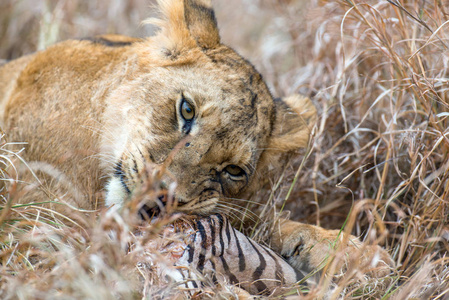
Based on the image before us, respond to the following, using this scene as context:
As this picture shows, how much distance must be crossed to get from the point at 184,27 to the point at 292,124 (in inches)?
42.6

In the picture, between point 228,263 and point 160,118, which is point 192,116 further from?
point 228,263

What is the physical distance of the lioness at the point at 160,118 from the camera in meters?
2.67

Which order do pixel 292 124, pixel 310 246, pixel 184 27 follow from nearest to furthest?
pixel 310 246 < pixel 184 27 < pixel 292 124

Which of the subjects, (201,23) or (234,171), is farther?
(201,23)

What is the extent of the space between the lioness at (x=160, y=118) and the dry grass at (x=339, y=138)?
0.30 metres

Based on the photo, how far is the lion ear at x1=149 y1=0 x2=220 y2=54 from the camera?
122 inches

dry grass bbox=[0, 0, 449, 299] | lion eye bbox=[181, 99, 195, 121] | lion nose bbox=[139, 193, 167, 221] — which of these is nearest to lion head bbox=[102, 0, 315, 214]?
lion eye bbox=[181, 99, 195, 121]

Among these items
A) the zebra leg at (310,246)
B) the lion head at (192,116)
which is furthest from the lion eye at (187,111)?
the zebra leg at (310,246)

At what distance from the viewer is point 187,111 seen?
2.79 metres

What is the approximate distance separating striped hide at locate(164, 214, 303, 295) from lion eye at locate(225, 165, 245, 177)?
1.32 ft

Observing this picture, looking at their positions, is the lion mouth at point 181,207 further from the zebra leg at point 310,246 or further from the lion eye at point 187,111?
the zebra leg at point 310,246

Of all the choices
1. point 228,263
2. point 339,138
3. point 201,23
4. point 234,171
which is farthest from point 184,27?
point 339,138

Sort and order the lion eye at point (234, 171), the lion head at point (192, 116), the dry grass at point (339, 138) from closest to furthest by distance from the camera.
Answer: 1. the dry grass at point (339, 138)
2. the lion head at point (192, 116)
3. the lion eye at point (234, 171)

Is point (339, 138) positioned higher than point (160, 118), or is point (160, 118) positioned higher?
point (160, 118)
